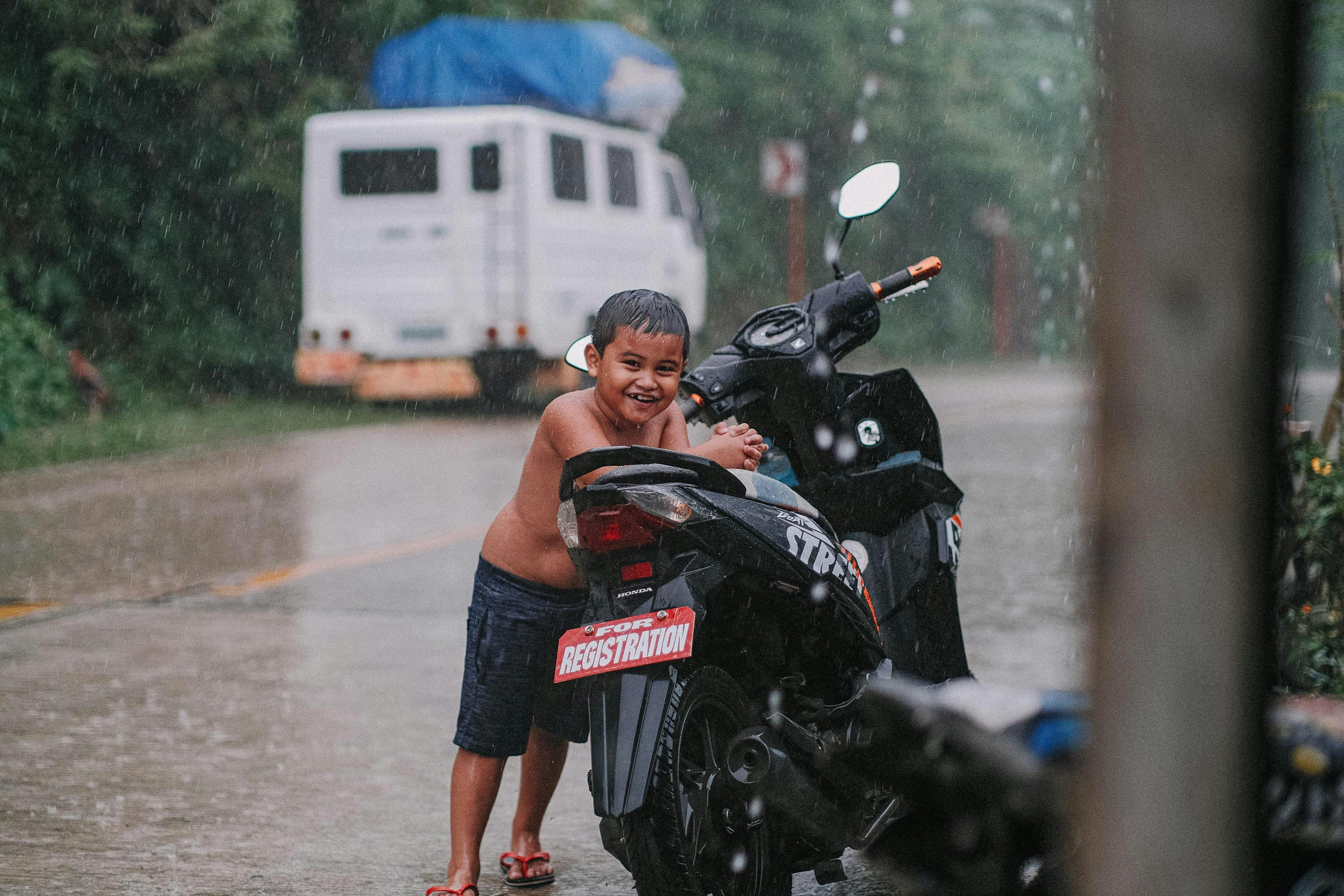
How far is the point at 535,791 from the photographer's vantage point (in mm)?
4035

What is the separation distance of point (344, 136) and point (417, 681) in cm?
1292

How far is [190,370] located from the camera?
742 inches

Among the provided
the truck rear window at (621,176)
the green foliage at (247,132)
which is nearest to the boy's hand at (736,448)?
the green foliage at (247,132)

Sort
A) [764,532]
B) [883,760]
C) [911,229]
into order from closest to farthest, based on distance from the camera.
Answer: [883,760], [764,532], [911,229]

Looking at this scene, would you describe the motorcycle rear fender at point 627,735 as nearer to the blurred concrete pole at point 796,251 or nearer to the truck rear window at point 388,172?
the truck rear window at point 388,172

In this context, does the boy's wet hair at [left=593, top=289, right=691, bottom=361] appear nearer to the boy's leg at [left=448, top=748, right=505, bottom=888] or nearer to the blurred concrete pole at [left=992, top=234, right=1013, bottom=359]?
the boy's leg at [left=448, top=748, right=505, bottom=888]

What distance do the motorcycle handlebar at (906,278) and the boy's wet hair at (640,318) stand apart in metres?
0.79

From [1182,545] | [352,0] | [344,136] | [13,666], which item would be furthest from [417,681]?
[352,0]

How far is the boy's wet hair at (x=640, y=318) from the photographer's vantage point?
3.40 m

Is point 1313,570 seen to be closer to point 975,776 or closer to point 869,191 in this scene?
point 869,191

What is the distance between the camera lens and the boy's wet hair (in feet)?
11.2

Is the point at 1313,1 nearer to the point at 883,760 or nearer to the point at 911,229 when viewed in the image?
the point at 883,760

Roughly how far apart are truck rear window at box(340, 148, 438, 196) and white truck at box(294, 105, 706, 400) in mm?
13

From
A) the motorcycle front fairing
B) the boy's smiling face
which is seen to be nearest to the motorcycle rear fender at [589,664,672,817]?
the boy's smiling face
